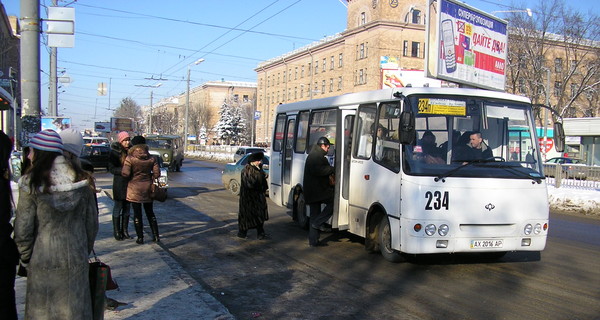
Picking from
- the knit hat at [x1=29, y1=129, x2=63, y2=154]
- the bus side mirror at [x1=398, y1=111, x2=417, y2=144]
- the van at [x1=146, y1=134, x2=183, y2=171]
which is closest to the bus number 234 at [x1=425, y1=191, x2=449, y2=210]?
the bus side mirror at [x1=398, y1=111, x2=417, y2=144]

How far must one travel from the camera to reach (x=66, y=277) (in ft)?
11.3

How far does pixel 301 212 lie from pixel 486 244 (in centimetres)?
487

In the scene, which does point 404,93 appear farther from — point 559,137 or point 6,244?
point 6,244

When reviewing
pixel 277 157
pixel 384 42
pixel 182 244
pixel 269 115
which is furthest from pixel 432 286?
pixel 269 115

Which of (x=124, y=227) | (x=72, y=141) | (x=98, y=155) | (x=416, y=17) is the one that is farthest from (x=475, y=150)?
(x=416, y=17)

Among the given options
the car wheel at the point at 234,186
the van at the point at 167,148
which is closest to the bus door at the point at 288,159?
the car wheel at the point at 234,186

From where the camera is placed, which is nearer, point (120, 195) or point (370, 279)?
point (370, 279)

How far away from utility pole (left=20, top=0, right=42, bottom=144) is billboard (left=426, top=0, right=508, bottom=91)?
14.9m

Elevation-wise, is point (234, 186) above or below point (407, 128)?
below

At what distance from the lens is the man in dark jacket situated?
9234 mm

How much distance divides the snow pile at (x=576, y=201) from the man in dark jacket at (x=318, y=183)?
497 inches

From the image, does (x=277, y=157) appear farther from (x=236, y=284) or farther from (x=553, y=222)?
(x=553, y=222)

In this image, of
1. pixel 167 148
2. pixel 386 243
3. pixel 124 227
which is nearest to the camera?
pixel 386 243

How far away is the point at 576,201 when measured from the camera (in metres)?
18.9
